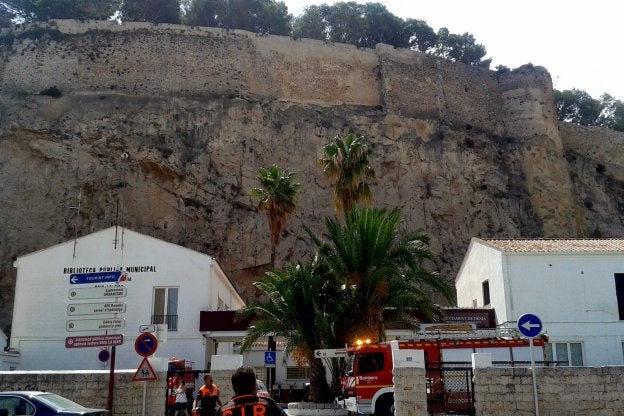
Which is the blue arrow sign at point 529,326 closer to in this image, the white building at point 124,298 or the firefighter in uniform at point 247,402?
the firefighter in uniform at point 247,402

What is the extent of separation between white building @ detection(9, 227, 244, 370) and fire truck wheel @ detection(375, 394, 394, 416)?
1024cm

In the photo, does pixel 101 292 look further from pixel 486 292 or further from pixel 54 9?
pixel 54 9

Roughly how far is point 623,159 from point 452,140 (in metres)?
16.8

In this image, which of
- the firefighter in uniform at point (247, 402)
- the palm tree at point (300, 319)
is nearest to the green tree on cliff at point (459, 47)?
the palm tree at point (300, 319)

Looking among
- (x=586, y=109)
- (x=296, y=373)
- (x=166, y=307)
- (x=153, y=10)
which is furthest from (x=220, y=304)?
(x=586, y=109)

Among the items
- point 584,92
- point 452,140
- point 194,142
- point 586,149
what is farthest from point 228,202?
point 584,92

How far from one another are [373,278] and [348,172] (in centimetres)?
1015

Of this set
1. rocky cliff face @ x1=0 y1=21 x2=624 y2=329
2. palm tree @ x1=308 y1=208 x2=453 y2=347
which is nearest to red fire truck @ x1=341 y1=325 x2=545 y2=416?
palm tree @ x1=308 y1=208 x2=453 y2=347

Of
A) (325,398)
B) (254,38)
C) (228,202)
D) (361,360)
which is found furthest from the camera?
(254,38)

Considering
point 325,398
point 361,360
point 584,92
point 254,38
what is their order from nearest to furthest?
point 361,360
point 325,398
point 254,38
point 584,92

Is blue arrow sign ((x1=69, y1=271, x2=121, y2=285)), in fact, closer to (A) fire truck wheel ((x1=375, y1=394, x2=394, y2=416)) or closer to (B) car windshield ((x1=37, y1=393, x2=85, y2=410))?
(B) car windshield ((x1=37, y1=393, x2=85, y2=410))

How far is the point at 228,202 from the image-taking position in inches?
1732

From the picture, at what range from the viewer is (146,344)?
1319 centimetres

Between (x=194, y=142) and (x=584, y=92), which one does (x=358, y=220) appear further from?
(x=584, y=92)
